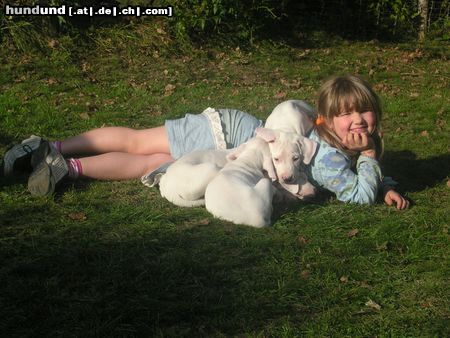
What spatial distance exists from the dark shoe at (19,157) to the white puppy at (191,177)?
1050mm

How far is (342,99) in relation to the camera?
198 inches

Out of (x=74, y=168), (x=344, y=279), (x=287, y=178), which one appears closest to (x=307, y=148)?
(x=287, y=178)

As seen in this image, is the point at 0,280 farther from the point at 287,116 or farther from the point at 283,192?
the point at 287,116

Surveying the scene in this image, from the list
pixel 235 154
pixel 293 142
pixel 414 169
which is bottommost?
pixel 414 169

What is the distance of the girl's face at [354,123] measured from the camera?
4.98 metres

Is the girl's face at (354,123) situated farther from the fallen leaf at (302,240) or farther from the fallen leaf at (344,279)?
the fallen leaf at (344,279)

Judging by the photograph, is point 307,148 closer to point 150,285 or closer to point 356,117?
point 356,117

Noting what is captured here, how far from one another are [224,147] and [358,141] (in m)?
1.04

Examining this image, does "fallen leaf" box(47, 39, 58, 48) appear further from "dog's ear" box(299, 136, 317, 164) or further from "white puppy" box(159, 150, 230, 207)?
"dog's ear" box(299, 136, 317, 164)

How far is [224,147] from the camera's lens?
531 cm

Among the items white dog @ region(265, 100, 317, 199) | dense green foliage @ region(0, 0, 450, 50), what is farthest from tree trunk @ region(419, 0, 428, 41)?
white dog @ region(265, 100, 317, 199)

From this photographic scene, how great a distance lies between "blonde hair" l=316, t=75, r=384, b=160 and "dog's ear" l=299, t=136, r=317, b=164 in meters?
0.25

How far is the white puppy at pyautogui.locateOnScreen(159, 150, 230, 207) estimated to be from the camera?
4.55 m

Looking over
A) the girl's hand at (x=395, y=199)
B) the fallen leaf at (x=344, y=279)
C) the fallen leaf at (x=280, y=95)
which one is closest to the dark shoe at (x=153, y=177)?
the girl's hand at (x=395, y=199)
